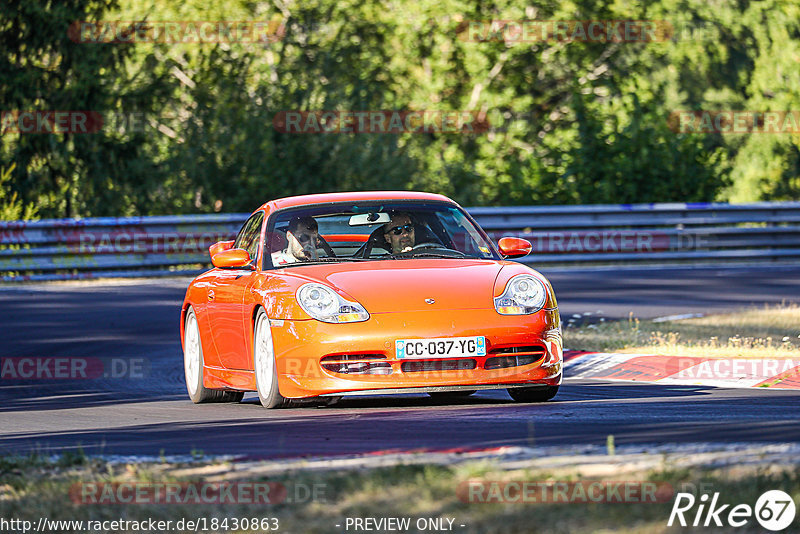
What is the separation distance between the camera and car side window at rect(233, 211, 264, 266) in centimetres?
1056

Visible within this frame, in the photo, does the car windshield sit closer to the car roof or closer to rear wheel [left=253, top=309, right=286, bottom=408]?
the car roof

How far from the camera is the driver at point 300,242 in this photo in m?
9.91

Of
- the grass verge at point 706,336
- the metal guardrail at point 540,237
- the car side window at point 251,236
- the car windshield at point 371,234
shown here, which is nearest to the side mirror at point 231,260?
the car windshield at point 371,234

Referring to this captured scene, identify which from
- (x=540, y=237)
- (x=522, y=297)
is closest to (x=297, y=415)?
(x=522, y=297)

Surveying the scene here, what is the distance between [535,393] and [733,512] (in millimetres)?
4557

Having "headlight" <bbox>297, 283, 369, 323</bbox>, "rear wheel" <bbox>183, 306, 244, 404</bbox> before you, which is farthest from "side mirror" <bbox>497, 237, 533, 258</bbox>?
"rear wheel" <bbox>183, 306, 244, 404</bbox>

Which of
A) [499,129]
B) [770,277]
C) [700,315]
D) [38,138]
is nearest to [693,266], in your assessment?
[770,277]

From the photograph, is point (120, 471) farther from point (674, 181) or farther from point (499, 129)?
point (499, 129)

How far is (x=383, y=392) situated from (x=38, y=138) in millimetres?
21456

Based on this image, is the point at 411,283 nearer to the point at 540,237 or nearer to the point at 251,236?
the point at 251,236

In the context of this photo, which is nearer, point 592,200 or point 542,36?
point 592,200

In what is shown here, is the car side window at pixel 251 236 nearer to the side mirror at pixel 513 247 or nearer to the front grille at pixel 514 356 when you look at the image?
the side mirror at pixel 513 247

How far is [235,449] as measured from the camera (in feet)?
22.9

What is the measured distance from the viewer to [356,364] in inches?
346
